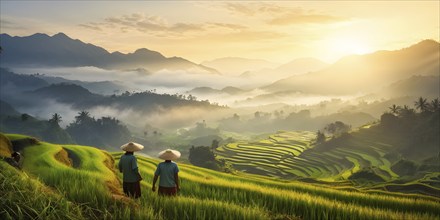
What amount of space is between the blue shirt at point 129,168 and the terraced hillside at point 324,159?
289ft

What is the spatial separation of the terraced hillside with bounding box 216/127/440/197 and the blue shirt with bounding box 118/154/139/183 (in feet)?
289

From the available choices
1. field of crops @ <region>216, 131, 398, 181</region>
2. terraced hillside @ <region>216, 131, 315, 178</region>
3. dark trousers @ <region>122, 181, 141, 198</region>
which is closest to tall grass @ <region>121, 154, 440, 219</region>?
dark trousers @ <region>122, 181, 141, 198</region>

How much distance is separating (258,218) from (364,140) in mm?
162745

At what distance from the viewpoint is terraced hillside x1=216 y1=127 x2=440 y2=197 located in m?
112

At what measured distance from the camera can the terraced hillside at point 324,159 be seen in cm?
11175

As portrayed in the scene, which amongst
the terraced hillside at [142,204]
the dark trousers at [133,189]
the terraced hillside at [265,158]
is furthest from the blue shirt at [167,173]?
the terraced hillside at [265,158]

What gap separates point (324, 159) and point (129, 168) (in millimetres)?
133898

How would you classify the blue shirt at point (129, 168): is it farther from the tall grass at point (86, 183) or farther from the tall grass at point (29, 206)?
the tall grass at point (29, 206)

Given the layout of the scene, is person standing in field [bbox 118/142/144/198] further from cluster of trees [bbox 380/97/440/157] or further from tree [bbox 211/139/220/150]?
cluster of trees [bbox 380/97/440/157]

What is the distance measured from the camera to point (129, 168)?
48.0 feet

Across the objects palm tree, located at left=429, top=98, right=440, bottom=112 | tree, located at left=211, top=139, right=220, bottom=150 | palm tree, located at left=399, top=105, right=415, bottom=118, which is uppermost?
palm tree, located at left=429, top=98, right=440, bottom=112

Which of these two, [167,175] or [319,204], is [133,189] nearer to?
[167,175]

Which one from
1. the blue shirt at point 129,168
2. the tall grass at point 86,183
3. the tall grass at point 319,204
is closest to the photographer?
the tall grass at point 86,183

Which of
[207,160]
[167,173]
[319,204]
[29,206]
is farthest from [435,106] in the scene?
[29,206]
